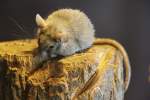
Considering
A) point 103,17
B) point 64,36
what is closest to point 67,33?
point 64,36

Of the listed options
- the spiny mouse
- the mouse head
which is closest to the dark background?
the spiny mouse

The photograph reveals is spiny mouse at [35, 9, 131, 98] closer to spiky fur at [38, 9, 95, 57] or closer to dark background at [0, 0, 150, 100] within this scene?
spiky fur at [38, 9, 95, 57]

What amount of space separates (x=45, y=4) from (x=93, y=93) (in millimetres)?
952

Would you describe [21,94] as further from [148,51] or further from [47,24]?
[148,51]

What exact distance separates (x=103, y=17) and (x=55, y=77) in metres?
0.86

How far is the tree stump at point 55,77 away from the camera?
1564 millimetres

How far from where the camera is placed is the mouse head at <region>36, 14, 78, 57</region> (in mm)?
1669

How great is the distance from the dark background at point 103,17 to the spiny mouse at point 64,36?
1.20 feet

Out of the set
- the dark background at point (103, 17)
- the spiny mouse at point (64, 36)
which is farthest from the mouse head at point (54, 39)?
the dark background at point (103, 17)

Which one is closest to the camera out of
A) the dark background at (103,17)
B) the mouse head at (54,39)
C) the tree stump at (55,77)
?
the tree stump at (55,77)

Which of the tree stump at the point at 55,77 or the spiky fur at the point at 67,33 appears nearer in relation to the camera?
the tree stump at the point at 55,77

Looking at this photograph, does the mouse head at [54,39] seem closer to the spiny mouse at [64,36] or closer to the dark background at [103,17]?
the spiny mouse at [64,36]

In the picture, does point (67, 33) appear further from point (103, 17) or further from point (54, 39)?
point (103, 17)

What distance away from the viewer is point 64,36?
5.63 feet
